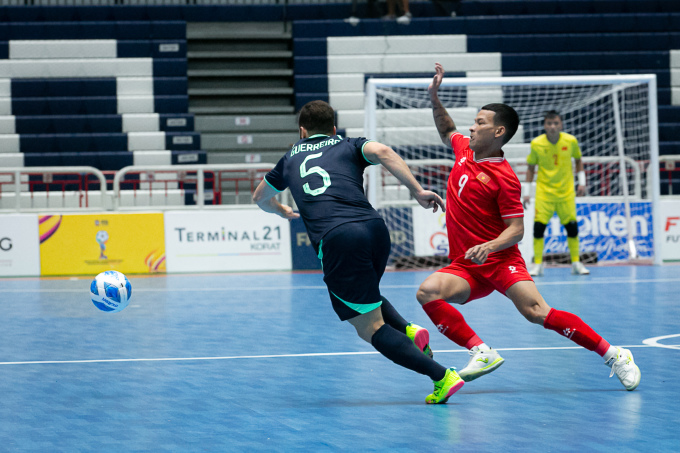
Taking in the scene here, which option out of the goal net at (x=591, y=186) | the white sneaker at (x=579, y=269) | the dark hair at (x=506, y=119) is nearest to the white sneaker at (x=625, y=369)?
the dark hair at (x=506, y=119)

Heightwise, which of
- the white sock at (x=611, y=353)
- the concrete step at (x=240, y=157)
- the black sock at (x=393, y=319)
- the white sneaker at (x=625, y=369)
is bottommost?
the white sneaker at (x=625, y=369)

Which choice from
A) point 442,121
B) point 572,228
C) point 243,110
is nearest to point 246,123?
point 243,110

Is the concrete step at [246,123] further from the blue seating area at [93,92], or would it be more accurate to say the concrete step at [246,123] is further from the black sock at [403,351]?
the black sock at [403,351]

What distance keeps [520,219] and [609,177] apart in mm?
10171

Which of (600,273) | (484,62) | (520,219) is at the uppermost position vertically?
(484,62)

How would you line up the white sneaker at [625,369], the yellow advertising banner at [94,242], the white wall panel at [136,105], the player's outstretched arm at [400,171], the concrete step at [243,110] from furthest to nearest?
the concrete step at [243,110], the white wall panel at [136,105], the yellow advertising banner at [94,242], the white sneaker at [625,369], the player's outstretched arm at [400,171]

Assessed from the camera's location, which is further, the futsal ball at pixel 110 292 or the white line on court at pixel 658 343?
the futsal ball at pixel 110 292

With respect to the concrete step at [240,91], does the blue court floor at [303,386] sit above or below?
below

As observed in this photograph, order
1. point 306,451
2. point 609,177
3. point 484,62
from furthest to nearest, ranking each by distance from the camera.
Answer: point 484,62 → point 609,177 → point 306,451

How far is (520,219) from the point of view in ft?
14.2

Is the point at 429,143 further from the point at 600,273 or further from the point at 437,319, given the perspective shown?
the point at 437,319

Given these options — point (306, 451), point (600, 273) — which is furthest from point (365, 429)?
point (600, 273)

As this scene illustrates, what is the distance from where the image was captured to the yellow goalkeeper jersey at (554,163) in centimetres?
1060

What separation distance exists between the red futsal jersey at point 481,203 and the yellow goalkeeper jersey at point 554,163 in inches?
245
